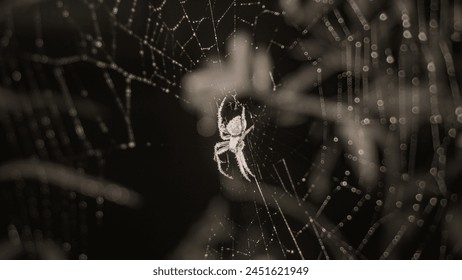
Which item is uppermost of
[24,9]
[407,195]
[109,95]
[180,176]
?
[24,9]

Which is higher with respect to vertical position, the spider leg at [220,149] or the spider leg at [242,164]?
the spider leg at [220,149]

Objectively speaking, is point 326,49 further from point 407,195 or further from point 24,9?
point 24,9

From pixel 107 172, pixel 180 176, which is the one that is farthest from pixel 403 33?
pixel 107 172

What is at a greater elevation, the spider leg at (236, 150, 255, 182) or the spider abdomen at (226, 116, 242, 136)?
the spider abdomen at (226, 116, 242, 136)

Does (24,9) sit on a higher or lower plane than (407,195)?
higher
